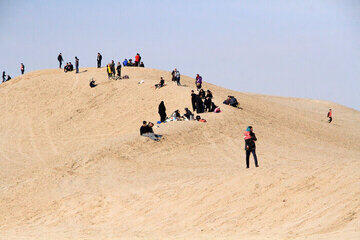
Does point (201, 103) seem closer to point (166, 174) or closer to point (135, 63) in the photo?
point (166, 174)

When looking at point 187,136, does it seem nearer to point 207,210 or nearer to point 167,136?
point 167,136

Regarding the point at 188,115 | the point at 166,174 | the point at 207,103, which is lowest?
the point at 166,174

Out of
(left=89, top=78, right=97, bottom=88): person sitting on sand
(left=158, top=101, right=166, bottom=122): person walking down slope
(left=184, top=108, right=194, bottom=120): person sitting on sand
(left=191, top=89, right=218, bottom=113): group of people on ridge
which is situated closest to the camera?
(left=184, top=108, right=194, bottom=120): person sitting on sand

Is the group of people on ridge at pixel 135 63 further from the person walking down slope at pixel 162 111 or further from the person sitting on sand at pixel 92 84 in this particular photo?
the person walking down slope at pixel 162 111

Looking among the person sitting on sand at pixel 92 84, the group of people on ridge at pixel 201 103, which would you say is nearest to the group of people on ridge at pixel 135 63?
the person sitting on sand at pixel 92 84

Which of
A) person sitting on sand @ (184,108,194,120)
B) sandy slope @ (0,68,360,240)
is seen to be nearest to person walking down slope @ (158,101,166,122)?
person sitting on sand @ (184,108,194,120)

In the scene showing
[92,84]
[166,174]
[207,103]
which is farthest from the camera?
[92,84]

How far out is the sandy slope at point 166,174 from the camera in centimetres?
1227

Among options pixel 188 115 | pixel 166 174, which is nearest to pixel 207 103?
pixel 188 115

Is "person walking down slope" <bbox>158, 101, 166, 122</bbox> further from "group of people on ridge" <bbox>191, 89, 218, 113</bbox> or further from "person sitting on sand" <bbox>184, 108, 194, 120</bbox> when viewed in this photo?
"group of people on ridge" <bbox>191, 89, 218, 113</bbox>

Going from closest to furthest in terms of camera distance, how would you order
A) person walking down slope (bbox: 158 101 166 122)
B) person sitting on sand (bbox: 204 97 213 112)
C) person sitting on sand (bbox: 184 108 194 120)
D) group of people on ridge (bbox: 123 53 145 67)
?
1. person sitting on sand (bbox: 184 108 194 120)
2. person walking down slope (bbox: 158 101 166 122)
3. person sitting on sand (bbox: 204 97 213 112)
4. group of people on ridge (bbox: 123 53 145 67)

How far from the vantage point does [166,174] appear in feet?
61.3

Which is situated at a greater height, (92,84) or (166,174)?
(92,84)

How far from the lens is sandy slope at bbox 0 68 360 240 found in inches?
483
